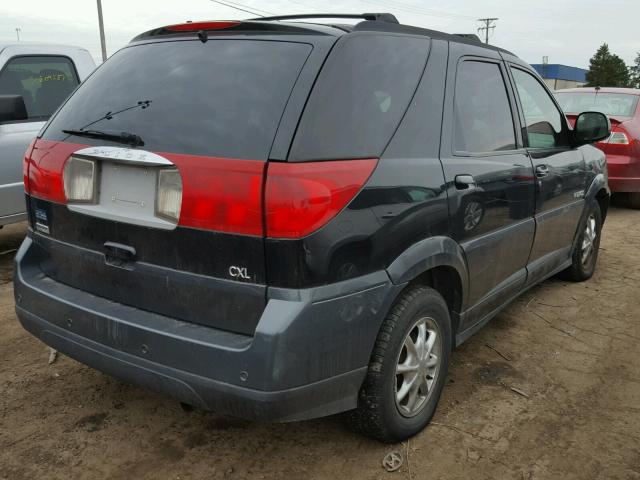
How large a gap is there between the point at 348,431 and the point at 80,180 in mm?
1598

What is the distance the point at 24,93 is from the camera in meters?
5.48

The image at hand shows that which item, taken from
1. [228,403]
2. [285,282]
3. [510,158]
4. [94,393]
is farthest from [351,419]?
[510,158]

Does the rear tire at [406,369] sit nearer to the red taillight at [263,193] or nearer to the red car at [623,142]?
the red taillight at [263,193]

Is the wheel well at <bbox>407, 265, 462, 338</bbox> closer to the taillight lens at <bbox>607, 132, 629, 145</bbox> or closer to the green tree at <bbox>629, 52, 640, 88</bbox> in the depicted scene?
the taillight lens at <bbox>607, 132, 629, 145</bbox>

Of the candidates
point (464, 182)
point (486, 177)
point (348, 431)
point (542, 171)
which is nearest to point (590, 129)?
point (542, 171)

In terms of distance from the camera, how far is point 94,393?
9.99 ft

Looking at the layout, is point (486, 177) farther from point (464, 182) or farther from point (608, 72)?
point (608, 72)

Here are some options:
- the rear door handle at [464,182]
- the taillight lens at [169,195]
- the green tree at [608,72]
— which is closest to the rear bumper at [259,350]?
the taillight lens at [169,195]

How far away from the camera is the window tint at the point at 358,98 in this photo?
6.84 feet

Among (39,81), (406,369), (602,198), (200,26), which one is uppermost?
(200,26)

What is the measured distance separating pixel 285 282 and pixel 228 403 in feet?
1.56

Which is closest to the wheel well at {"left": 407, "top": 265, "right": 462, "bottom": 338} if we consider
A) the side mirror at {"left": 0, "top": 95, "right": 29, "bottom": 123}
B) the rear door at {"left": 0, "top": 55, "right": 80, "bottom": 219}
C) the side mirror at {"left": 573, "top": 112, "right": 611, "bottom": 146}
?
the side mirror at {"left": 573, "top": 112, "right": 611, "bottom": 146}

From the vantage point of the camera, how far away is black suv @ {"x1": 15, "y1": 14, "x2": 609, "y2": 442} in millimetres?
2029

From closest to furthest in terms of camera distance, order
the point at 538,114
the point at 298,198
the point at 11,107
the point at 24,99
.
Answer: the point at 298,198 → the point at 538,114 → the point at 11,107 → the point at 24,99
